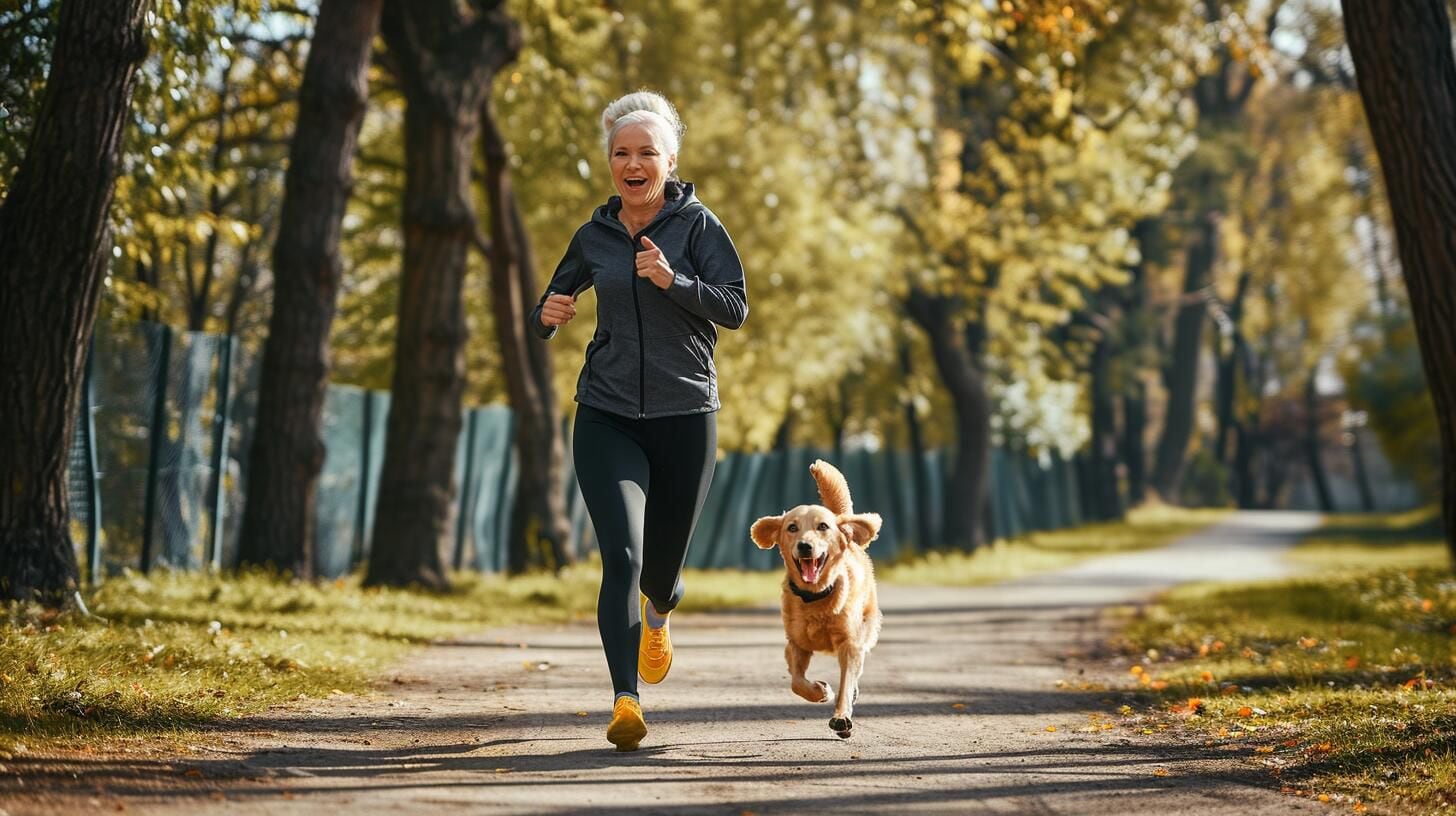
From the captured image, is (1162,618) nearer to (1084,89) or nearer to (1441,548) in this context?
(1084,89)

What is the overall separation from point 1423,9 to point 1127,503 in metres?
43.0

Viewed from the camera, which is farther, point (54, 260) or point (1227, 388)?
point (1227, 388)

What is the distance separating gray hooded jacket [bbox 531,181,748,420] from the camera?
6.09m

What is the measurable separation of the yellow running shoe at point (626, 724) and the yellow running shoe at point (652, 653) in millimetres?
370

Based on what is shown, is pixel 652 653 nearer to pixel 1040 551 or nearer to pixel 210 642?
pixel 210 642

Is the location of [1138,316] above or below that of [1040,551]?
above

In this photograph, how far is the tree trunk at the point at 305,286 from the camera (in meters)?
12.6

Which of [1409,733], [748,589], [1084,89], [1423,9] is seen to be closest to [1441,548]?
[748,589]

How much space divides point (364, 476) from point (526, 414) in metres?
1.97

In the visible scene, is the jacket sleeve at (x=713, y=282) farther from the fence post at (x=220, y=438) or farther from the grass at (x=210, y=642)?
the fence post at (x=220, y=438)

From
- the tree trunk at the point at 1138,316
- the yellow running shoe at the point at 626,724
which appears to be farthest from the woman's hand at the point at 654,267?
the tree trunk at the point at 1138,316

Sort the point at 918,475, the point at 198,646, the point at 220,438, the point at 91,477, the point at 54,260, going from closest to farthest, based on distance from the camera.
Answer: the point at 198,646 < the point at 54,260 < the point at 91,477 < the point at 220,438 < the point at 918,475

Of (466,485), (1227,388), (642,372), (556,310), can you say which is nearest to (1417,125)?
(642,372)

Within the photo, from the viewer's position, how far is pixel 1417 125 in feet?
32.7
